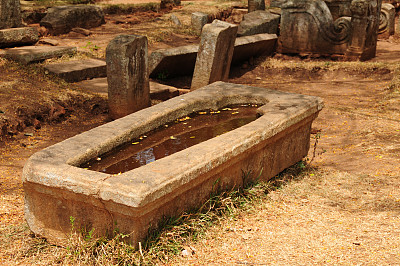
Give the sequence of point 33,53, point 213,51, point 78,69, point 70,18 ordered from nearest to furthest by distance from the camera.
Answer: point 213,51 → point 78,69 → point 33,53 → point 70,18

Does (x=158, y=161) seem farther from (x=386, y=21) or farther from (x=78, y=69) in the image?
(x=386, y=21)

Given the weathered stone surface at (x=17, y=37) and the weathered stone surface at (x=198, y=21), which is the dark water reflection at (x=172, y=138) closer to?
the weathered stone surface at (x=17, y=37)

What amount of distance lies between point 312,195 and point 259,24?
21.5 ft

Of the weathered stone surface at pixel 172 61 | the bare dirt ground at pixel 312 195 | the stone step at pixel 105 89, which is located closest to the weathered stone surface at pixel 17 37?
the bare dirt ground at pixel 312 195

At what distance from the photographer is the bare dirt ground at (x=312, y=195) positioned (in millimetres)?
3102

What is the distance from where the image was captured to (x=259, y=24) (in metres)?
10.0

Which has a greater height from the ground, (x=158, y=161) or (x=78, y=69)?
(x=158, y=161)

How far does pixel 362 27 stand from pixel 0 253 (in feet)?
26.1

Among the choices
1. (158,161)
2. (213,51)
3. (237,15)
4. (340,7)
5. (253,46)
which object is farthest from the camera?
(237,15)

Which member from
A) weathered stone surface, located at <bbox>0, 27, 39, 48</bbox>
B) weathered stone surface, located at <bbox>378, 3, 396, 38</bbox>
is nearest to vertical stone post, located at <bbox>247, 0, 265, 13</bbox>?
weathered stone surface, located at <bbox>378, 3, 396, 38</bbox>

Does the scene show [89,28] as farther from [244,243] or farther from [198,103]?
[244,243]

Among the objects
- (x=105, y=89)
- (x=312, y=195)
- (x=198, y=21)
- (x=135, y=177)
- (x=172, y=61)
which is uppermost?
(x=198, y=21)

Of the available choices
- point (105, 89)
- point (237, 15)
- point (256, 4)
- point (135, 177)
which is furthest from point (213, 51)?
point (237, 15)

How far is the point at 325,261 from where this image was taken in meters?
3.04
